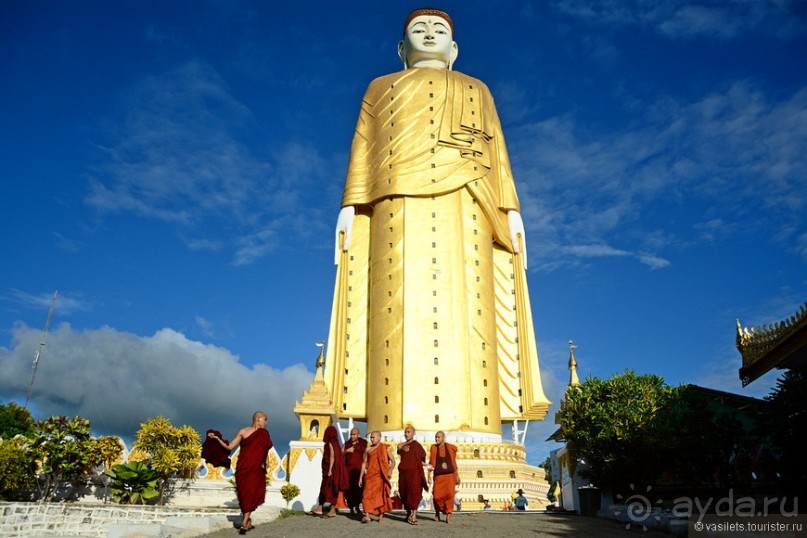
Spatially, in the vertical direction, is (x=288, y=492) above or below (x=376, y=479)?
below

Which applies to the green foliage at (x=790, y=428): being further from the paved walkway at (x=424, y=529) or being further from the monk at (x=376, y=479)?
the monk at (x=376, y=479)

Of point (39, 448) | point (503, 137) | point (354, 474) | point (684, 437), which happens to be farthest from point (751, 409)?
point (503, 137)

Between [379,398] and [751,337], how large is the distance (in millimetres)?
18416

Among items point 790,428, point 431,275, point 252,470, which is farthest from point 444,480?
point 431,275

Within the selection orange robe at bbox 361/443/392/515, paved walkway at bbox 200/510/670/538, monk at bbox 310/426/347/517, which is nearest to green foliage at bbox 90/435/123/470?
paved walkway at bbox 200/510/670/538

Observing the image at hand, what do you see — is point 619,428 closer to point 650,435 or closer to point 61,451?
point 650,435

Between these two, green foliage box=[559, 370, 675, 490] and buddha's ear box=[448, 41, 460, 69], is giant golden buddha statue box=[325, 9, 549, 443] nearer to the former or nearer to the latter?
buddha's ear box=[448, 41, 460, 69]

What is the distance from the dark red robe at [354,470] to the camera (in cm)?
1070

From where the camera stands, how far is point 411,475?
10164mm

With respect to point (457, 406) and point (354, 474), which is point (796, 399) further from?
point (457, 406)

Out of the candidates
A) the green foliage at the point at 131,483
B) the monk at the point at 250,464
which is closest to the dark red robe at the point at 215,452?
the monk at the point at 250,464

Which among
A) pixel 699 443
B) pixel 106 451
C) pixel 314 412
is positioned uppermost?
pixel 314 412

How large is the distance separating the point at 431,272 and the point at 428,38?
15047mm

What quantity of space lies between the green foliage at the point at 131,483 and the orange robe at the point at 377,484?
6317 mm
